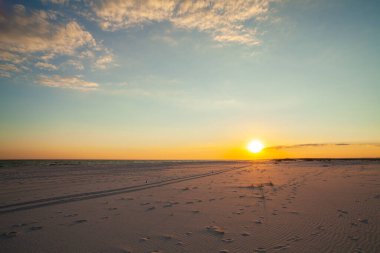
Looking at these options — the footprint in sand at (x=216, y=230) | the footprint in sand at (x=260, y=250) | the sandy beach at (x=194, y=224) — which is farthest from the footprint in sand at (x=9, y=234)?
the footprint in sand at (x=260, y=250)

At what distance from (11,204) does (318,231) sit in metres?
10.9

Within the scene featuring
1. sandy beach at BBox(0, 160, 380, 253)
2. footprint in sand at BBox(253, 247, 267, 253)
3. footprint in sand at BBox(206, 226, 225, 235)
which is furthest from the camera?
footprint in sand at BBox(206, 226, 225, 235)

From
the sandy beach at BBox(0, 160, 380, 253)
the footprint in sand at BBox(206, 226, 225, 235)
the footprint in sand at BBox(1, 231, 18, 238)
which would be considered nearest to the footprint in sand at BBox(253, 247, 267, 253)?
the sandy beach at BBox(0, 160, 380, 253)

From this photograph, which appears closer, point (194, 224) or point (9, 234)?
point (9, 234)

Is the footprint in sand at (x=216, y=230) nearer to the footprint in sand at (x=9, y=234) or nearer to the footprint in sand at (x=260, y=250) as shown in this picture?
the footprint in sand at (x=260, y=250)

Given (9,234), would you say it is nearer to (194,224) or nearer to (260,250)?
(194,224)

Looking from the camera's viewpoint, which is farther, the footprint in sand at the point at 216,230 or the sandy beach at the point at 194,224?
the footprint in sand at the point at 216,230

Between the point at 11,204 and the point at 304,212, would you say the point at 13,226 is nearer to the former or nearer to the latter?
the point at 11,204

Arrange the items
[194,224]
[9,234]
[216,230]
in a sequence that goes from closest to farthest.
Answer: [9,234]
[216,230]
[194,224]

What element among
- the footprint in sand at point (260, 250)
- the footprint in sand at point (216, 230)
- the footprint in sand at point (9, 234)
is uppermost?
the footprint in sand at point (216, 230)

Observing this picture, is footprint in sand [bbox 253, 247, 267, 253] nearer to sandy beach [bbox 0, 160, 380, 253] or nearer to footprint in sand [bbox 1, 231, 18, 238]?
sandy beach [bbox 0, 160, 380, 253]

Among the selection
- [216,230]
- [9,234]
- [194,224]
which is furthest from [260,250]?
[9,234]

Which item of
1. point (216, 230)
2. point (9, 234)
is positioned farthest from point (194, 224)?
point (9, 234)

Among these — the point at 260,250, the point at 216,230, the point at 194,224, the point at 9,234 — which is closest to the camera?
the point at 260,250
